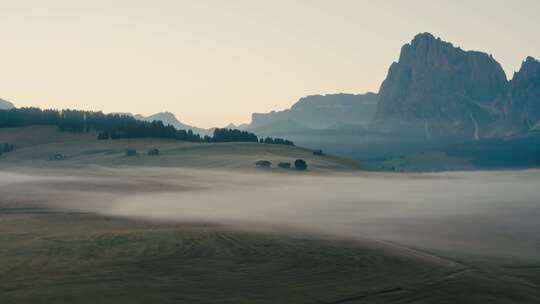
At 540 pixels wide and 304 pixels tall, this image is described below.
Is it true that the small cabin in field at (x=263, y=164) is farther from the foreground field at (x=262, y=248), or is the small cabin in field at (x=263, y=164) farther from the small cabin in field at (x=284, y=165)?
the foreground field at (x=262, y=248)

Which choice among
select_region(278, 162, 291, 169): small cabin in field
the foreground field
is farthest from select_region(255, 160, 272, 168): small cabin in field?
the foreground field

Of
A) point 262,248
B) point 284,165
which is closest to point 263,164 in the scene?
point 284,165

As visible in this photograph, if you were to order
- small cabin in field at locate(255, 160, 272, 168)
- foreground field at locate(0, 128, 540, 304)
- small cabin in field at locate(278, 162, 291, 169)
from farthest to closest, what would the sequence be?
small cabin in field at locate(278, 162, 291, 169) < small cabin in field at locate(255, 160, 272, 168) < foreground field at locate(0, 128, 540, 304)

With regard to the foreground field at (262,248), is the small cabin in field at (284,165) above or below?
above

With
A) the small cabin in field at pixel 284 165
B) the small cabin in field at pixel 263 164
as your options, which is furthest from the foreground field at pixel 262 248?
the small cabin in field at pixel 284 165

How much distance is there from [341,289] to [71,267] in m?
15.8

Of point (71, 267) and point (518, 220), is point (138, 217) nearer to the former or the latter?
point (71, 267)

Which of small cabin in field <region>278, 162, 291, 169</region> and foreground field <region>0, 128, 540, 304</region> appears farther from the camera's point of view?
small cabin in field <region>278, 162, 291, 169</region>

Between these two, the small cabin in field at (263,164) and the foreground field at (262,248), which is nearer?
the foreground field at (262,248)

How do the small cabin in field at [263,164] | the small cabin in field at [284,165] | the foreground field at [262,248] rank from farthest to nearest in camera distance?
the small cabin in field at [284,165] < the small cabin in field at [263,164] < the foreground field at [262,248]

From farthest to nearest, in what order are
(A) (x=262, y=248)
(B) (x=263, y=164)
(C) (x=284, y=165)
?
(C) (x=284, y=165) → (B) (x=263, y=164) → (A) (x=262, y=248)

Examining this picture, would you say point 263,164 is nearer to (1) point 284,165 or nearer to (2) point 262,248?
(1) point 284,165

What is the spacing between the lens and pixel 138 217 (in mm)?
60719

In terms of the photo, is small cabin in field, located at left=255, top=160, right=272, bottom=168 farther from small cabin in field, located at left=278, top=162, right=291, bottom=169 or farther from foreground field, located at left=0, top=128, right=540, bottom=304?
foreground field, located at left=0, top=128, right=540, bottom=304
